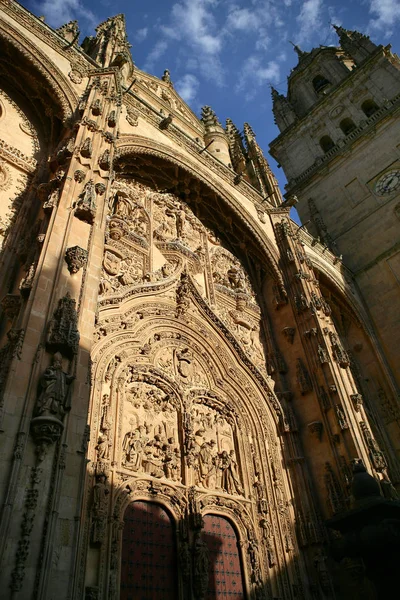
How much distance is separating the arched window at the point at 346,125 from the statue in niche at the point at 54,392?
2268 centimetres

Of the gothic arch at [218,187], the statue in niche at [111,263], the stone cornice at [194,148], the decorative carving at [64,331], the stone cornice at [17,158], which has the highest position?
the stone cornice at [194,148]

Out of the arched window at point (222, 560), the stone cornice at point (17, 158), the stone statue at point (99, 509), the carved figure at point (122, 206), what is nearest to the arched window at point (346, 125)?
the carved figure at point (122, 206)

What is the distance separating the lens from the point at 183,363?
9516 mm

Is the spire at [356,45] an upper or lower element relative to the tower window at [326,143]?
upper

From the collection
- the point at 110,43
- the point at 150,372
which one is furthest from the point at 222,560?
the point at 110,43

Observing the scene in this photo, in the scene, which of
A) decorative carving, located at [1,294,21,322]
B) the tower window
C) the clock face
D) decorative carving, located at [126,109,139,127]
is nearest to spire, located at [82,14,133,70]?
decorative carving, located at [126,109,139,127]

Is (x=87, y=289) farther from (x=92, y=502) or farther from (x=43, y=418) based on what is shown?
(x=92, y=502)

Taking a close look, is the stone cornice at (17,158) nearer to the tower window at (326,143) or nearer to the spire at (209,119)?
the spire at (209,119)

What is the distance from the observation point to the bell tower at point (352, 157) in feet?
54.2

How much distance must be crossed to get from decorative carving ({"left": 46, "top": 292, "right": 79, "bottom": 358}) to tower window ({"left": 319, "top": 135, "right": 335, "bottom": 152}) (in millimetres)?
21798

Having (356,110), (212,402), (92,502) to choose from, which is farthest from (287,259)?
(356,110)

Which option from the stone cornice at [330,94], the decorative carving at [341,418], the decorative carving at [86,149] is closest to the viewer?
the decorative carving at [86,149]

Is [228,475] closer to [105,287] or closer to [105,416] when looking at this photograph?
[105,416]

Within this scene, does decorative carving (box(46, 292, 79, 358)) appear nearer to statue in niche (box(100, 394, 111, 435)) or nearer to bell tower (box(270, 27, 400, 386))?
statue in niche (box(100, 394, 111, 435))
